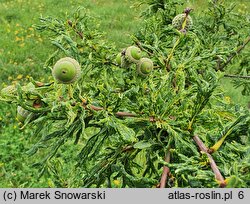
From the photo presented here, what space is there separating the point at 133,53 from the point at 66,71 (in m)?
0.35

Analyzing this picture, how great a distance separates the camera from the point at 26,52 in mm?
5844

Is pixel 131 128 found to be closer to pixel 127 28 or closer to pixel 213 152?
pixel 213 152

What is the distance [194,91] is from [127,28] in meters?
5.78

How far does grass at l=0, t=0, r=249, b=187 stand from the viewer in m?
3.77

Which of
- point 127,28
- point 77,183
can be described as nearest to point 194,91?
point 77,183

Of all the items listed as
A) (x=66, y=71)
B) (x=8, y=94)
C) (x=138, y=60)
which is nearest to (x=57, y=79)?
(x=66, y=71)

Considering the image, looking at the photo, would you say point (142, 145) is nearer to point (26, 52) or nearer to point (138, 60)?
point (138, 60)

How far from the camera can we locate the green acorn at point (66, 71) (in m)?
1.15

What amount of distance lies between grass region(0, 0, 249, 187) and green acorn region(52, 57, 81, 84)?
453mm

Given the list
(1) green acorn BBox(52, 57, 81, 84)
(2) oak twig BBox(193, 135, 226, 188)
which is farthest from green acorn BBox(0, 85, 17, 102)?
(2) oak twig BBox(193, 135, 226, 188)

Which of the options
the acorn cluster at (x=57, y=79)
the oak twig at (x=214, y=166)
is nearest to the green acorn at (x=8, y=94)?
the acorn cluster at (x=57, y=79)

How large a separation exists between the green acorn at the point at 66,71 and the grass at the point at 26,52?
453 mm

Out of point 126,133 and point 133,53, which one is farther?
point 133,53

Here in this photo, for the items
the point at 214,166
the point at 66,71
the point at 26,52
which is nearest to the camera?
the point at 214,166
